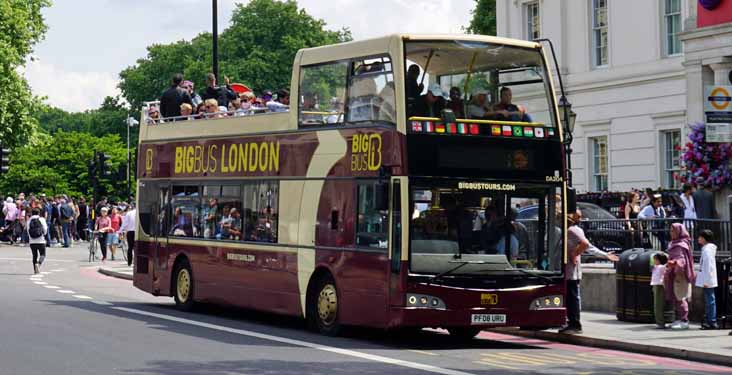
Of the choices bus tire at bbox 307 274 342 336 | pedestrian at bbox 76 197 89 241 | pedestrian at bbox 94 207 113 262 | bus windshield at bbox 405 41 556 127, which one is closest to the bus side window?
bus windshield at bbox 405 41 556 127

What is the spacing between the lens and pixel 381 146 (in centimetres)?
1802

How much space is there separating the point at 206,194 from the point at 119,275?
13.6 meters

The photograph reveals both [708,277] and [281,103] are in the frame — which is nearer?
[708,277]

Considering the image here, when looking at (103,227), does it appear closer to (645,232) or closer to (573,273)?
(645,232)

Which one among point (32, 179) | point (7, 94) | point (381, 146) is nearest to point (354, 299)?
point (381, 146)

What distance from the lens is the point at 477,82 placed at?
62.2 ft

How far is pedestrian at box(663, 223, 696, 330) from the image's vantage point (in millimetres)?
20516

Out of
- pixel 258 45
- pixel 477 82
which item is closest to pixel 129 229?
pixel 477 82

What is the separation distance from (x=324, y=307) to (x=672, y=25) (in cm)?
2500

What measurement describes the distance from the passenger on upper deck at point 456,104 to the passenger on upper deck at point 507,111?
0.45 metres

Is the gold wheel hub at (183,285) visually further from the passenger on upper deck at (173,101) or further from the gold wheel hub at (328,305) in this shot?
the gold wheel hub at (328,305)

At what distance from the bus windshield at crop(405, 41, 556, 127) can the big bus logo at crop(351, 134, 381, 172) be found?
0.71 metres

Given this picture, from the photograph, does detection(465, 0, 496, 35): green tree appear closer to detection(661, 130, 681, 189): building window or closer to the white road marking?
detection(661, 130, 681, 189): building window

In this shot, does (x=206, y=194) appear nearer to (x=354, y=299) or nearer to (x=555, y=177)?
(x=354, y=299)
